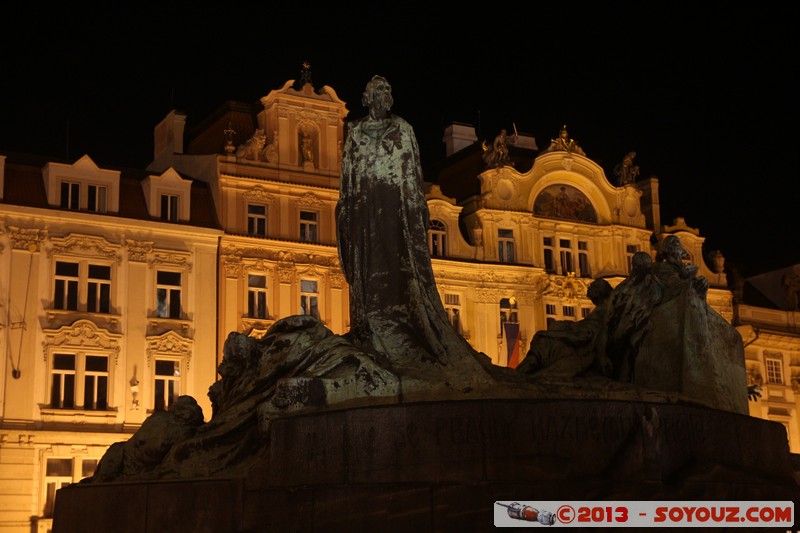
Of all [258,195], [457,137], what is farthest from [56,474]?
[457,137]

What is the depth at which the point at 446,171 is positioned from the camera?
40812 mm

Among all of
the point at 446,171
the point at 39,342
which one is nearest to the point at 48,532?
→ the point at 39,342

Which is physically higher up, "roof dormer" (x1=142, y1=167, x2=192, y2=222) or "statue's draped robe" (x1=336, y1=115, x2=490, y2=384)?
"roof dormer" (x1=142, y1=167, x2=192, y2=222)

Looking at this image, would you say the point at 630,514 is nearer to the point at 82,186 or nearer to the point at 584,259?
the point at 82,186

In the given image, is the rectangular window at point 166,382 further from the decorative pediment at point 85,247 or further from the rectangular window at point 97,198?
the rectangular window at point 97,198

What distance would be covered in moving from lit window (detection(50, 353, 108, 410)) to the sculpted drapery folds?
67.8 ft

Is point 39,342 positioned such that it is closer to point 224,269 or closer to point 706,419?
point 224,269

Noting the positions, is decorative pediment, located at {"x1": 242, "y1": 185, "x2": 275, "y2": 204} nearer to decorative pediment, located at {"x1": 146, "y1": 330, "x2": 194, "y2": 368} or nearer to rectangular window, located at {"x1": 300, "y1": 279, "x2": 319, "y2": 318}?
rectangular window, located at {"x1": 300, "y1": 279, "x2": 319, "y2": 318}

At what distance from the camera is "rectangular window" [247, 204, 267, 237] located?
33.8 m

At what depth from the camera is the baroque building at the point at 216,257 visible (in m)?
30.3

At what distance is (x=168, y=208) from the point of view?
108 feet

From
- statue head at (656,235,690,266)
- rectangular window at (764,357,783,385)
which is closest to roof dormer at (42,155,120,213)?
rectangular window at (764,357,783,385)

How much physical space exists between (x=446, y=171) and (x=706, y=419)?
1231 inches

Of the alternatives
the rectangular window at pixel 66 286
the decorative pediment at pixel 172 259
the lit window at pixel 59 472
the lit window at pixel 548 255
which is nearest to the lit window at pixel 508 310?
the lit window at pixel 548 255
